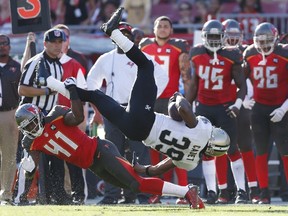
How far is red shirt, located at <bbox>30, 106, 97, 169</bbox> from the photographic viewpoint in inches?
454

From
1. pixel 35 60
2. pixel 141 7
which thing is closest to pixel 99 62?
pixel 35 60

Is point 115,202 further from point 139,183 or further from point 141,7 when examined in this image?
point 141,7

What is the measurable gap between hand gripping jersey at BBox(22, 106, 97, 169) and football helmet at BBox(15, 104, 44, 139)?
138 mm

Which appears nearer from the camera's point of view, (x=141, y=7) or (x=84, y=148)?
(x=84, y=148)

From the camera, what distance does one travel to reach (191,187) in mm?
11266

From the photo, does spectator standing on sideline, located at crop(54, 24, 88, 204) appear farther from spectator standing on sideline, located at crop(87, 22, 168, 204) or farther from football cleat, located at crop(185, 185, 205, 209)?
football cleat, located at crop(185, 185, 205, 209)

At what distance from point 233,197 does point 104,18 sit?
5913 mm

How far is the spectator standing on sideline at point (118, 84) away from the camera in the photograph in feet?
43.2

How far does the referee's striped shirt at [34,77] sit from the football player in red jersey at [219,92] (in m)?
1.69

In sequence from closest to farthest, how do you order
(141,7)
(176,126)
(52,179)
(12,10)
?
1. (176,126)
2. (52,179)
3. (12,10)
4. (141,7)

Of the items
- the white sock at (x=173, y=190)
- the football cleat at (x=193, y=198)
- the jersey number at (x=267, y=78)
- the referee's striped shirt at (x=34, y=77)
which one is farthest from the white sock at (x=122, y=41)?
the jersey number at (x=267, y=78)

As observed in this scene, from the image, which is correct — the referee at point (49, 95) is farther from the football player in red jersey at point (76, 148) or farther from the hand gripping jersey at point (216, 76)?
the hand gripping jersey at point (216, 76)

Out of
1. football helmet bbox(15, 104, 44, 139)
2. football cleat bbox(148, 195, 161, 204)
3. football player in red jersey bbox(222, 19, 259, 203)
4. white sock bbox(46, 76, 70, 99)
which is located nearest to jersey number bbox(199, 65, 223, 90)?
football player in red jersey bbox(222, 19, 259, 203)

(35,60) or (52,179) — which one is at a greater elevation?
(35,60)
